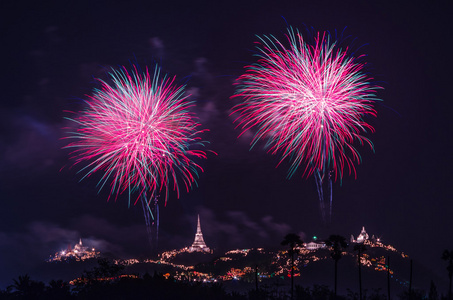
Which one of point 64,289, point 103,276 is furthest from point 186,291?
point 103,276

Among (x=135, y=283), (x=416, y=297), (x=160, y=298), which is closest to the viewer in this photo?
(x=160, y=298)

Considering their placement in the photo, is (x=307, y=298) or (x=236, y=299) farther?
(x=307, y=298)

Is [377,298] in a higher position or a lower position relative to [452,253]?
lower

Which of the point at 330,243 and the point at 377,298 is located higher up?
the point at 330,243

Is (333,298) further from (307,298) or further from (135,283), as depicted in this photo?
(135,283)

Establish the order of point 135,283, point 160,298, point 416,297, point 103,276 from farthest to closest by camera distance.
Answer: point 103,276 → point 416,297 → point 135,283 → point 160,298

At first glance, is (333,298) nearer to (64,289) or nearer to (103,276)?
(64,289)

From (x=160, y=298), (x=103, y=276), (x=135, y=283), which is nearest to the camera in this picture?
(x=160, y=298)

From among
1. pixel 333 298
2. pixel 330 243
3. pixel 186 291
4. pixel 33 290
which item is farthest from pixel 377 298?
pixel 33 290

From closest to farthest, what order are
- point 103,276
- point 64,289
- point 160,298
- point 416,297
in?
point 160,298
point 64,289
point 416,297
point 103,276
